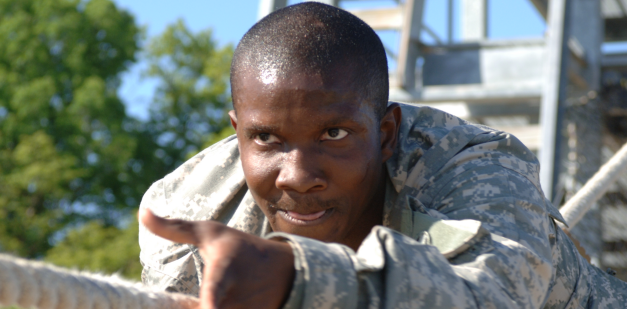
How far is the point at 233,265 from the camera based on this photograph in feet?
3.35

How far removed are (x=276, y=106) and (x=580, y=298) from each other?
1.10 m

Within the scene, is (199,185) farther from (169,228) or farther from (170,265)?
(169,228)

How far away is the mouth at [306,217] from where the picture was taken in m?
1.62

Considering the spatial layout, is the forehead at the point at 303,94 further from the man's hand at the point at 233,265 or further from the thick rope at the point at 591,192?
the thick rope at the point at 591,192

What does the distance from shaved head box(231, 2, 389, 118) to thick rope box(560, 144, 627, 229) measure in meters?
1.38

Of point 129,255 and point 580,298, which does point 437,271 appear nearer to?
point 580,298

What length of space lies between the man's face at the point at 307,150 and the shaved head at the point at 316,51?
0.09 feet

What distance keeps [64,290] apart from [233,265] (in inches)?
9.2

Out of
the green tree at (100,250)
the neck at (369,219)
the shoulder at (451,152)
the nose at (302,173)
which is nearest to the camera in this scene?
the nose at (302,173)

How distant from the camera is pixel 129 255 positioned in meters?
16.2

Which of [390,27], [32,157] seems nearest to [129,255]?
[32,157]

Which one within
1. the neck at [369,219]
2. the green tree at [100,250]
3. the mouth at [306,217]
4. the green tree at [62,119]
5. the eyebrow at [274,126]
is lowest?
the green tree at [100,250]

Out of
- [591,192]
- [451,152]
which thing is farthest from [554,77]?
[451,152]

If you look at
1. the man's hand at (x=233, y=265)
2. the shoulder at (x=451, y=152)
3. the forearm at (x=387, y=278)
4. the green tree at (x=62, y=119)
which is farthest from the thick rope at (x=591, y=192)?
the green tree at (x=62, y=119)
